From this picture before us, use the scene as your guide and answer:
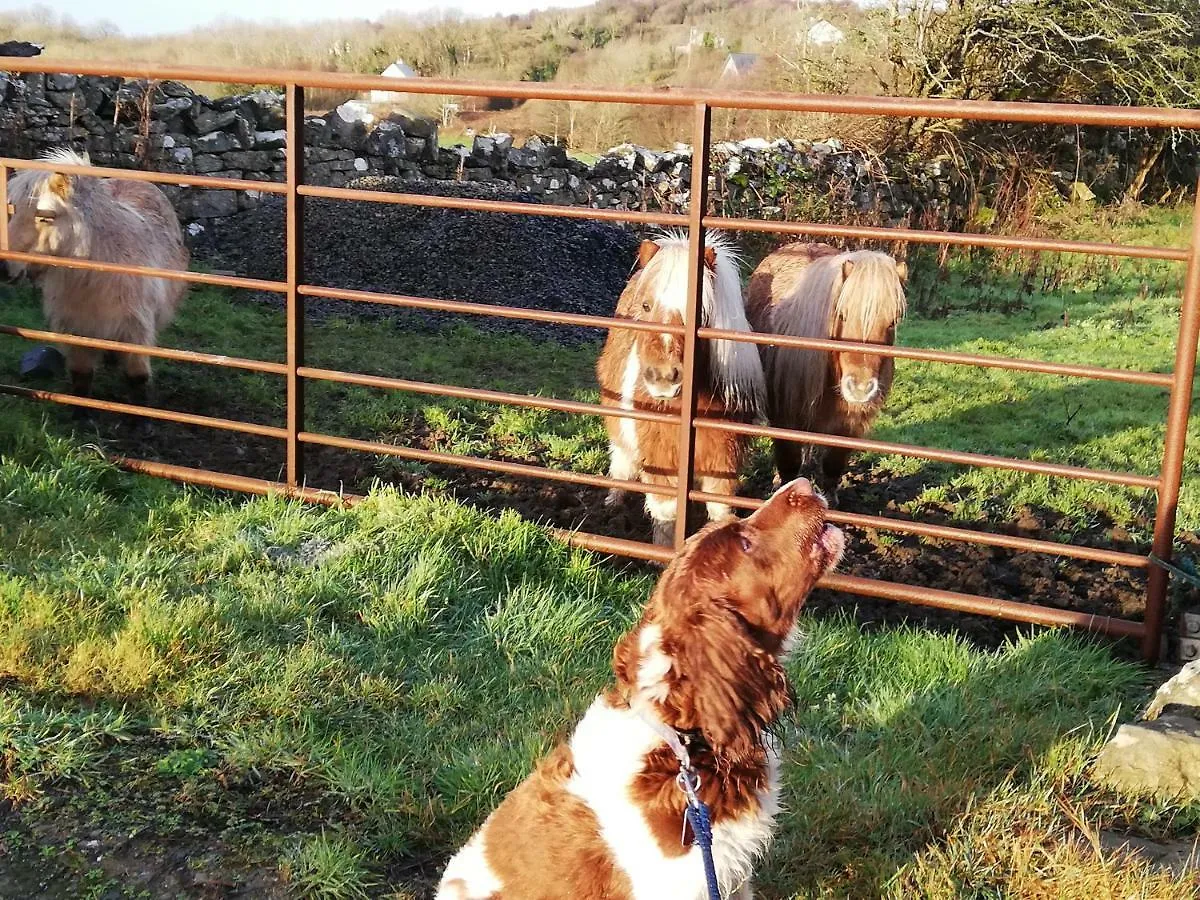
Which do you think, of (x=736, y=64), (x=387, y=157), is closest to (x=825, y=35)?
(x=387, y=157)

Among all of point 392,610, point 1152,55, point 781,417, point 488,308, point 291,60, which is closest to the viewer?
point 392,610

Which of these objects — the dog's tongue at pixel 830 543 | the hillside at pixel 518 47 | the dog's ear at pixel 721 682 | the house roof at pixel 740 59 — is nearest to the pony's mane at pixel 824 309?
the dog's tongue at pixel 830 543

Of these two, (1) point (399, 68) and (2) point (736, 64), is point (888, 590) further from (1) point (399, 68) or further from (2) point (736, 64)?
(2) point (736, 64)

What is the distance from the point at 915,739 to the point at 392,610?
177 cm

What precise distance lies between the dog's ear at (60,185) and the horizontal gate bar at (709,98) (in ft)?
4.00

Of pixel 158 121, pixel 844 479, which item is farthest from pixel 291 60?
pixel 844 479

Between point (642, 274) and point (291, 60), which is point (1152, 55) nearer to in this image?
point (642, 274)

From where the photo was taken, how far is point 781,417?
5973 mm

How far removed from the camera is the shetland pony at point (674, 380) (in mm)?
4637

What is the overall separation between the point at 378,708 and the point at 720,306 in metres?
2.31

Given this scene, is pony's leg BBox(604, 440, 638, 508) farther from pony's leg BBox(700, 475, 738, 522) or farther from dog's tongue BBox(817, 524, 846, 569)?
dog's tongue BBox(817, 524, 846, 569)

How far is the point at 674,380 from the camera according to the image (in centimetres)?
455

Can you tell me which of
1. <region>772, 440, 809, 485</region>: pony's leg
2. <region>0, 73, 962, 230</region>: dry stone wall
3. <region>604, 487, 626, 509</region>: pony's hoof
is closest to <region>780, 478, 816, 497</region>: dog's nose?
<region>604, 487, 626, 509</region>: pony's hoof

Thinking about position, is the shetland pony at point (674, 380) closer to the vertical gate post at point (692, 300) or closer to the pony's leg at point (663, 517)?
the pony's leg at point (663, 517)
